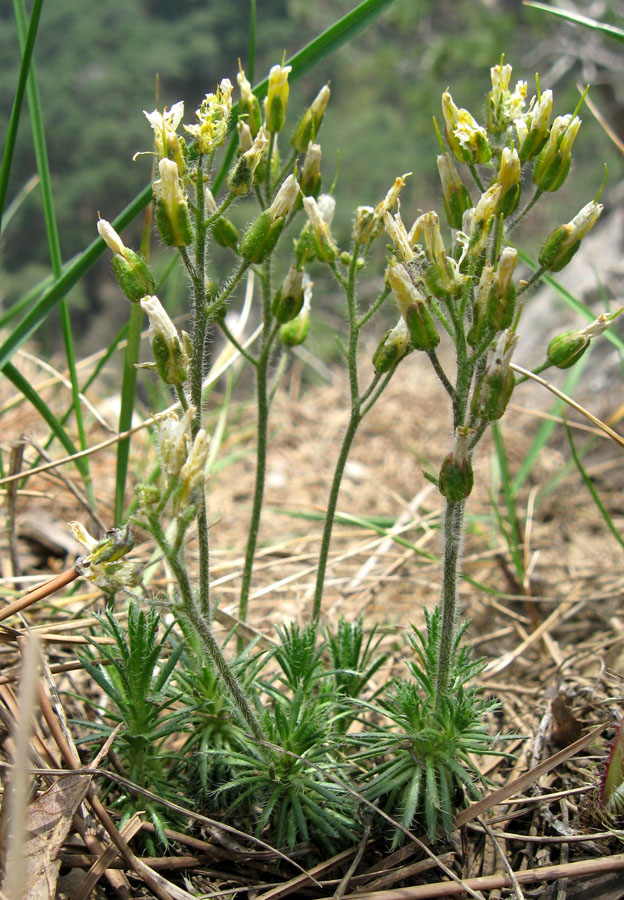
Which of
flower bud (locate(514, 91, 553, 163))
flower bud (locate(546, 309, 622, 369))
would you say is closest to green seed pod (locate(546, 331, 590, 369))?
flower bud (locate(546, 309, 622, 369))

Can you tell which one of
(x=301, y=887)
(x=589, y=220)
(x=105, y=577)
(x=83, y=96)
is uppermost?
(x=83, y=96)

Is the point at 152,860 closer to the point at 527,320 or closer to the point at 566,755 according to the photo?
the point at 566,755

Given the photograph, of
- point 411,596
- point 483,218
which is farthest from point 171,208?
point 411,596

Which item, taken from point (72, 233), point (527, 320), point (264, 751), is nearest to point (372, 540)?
point (264, 751)

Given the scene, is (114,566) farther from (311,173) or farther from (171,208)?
(311,173)

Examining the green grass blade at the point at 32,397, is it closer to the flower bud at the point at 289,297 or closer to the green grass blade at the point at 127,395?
the green grass blade at the point at 127,395

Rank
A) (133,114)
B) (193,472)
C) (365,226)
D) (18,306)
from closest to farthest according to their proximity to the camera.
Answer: (193,472) < (365,226) < (18,306) < (133,114)

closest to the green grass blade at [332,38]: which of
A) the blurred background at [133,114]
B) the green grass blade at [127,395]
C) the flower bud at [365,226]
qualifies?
the flower bud at [365,226]
